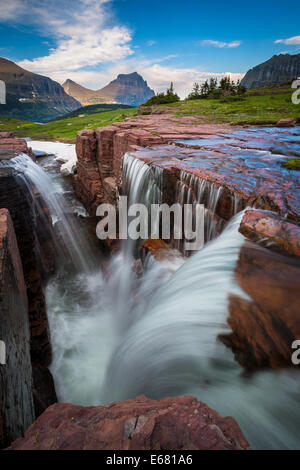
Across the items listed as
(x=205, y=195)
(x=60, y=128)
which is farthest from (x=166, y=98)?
(x=60, y=128)

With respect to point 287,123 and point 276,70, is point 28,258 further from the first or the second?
point 276,70

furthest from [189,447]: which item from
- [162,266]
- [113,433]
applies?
[162,266]

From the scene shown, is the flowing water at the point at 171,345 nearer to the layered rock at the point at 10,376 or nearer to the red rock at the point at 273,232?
the red rock at the point at 273,232

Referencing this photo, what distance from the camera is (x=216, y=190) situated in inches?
167

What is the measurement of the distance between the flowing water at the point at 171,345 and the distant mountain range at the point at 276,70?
118 metres

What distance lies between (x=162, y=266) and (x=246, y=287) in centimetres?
323

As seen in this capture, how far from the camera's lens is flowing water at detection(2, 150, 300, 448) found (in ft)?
6.11

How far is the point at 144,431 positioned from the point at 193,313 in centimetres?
154

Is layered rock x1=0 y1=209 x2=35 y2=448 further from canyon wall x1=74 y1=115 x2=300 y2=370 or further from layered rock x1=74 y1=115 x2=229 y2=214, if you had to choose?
layered rock x1=74 y1=115 x2=229 y2=214

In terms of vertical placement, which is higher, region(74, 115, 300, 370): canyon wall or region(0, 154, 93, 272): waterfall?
region(74, 115, 300, 370): canyon wall

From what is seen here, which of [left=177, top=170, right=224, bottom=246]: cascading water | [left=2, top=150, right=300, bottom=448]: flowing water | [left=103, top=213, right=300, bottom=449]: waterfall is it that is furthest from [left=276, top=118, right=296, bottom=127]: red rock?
[left=103, top=213, right=300, bottom=449]: waterfall

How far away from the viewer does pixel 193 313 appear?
271 cm

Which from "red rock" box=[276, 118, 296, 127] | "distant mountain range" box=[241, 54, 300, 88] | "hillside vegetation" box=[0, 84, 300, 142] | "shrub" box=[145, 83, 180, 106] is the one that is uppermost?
"distant mountain range" box=[241, 54, 300, 88]

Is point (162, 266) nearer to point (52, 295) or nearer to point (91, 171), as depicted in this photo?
point (52, 295)
